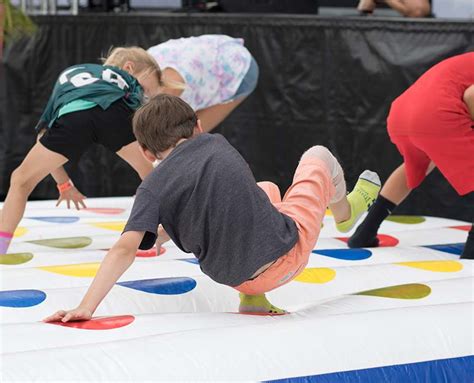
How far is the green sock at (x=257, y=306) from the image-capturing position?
2.66 metres

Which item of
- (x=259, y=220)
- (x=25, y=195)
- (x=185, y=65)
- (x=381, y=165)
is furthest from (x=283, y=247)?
(x=381, y=165)

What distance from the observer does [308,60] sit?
5.20 m

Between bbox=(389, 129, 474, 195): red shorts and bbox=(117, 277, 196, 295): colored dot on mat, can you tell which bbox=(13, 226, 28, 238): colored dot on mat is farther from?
bbox=(389, 129, 474, 195): red shorts

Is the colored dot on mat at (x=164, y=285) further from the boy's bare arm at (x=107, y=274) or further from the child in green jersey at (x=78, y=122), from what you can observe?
the child in green jersey at (x=78, y=122)

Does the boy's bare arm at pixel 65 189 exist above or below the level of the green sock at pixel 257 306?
below

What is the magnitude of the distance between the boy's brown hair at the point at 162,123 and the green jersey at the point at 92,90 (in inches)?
38.1

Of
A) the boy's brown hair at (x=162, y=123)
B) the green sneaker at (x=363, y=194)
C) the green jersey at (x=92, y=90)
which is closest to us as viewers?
the boy's brown hair at (x=162, y=123)

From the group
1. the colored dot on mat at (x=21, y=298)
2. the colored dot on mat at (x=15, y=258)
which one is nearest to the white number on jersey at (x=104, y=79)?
the colored dot on mat at (x=15, y=258)

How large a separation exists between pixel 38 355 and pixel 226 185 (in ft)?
1.99

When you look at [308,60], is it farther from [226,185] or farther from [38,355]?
[38,355]

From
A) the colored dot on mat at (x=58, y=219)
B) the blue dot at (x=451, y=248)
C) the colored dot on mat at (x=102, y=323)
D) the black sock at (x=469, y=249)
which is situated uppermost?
the colored dot on mat at (x=102, y=323)

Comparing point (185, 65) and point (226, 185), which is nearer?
point (226, 185)

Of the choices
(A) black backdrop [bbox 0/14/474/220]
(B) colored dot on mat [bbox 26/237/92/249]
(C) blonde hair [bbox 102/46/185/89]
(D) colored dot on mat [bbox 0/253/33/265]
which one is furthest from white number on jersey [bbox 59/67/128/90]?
(A) black backdrop [bbox 0/14/474/220]

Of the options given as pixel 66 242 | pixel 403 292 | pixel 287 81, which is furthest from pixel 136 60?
pixel 287 81
